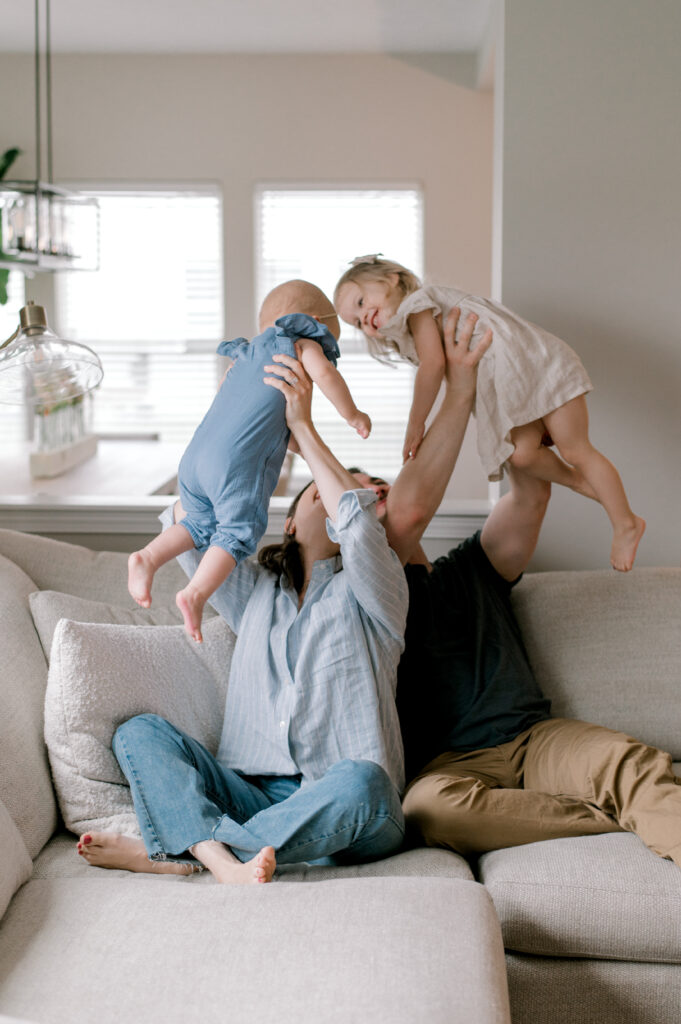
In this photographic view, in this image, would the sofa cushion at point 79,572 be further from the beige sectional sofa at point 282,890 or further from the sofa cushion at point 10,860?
the sofa cushion at point 10,860

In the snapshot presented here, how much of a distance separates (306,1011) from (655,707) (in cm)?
133

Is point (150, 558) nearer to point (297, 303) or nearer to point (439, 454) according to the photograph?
point (297, 303)

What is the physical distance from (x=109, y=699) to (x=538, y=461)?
1.11 metres

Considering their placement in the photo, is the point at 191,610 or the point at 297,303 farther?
the point at 297,303

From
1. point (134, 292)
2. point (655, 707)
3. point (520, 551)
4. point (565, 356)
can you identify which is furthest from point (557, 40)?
point (134, 292)

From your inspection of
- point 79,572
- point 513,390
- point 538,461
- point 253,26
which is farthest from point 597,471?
point 253,26

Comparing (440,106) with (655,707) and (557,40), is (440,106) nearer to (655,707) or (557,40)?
(557,40)

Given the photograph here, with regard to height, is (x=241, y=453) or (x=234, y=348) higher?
(x=234, y=348)

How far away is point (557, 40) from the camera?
8.80 ft

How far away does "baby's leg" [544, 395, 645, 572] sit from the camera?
217 centimetres

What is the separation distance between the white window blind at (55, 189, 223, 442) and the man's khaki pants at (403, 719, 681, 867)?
4.09 metres

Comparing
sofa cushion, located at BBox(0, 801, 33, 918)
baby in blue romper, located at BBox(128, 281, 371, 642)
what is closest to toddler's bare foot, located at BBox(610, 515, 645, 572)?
baby in blue romper, located at BBox(128, 281, 371, 642)

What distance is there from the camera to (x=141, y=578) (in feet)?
5.61

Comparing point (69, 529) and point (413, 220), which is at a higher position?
point (413, 220)
